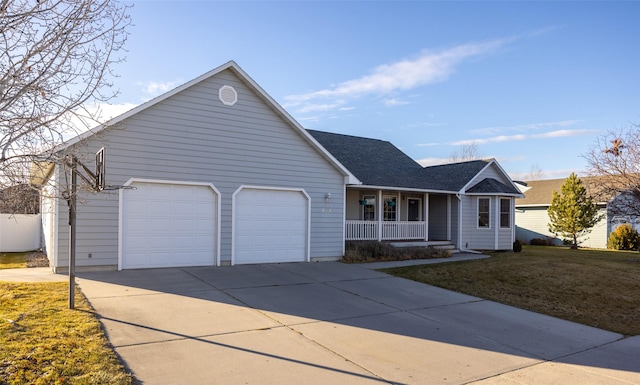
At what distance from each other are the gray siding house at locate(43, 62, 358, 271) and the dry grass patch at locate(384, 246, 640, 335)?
11.7ft

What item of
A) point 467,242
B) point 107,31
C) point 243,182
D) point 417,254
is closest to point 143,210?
point 243,182

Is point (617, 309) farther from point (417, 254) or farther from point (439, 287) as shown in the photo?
point (417, 254)

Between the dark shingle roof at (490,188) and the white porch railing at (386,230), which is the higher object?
the dark shingle roof at (490,188)

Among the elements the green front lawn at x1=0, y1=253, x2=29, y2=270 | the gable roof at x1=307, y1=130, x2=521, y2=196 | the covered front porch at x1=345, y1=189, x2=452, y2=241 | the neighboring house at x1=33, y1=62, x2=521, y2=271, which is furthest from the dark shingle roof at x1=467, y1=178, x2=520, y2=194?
the green front lawn at x1=0, y1=253, x2=29, y2=270

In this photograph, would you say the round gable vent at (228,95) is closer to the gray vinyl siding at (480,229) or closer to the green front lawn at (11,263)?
the green front lawn at (11,263)

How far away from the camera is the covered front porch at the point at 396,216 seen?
1756cm

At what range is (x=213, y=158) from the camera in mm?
11945

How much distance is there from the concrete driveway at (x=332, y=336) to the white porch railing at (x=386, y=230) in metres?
6.97

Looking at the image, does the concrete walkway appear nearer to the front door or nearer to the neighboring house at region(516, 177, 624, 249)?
the front door

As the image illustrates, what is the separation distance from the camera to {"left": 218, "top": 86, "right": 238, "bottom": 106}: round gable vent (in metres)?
12.2

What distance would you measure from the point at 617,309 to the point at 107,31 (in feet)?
37.5

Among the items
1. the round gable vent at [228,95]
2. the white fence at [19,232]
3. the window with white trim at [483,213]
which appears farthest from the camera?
the window with white trim at [483,213]

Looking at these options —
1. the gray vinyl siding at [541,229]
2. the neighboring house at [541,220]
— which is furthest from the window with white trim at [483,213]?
the neighboring house at [541,220]

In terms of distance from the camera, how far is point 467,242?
19672mm
